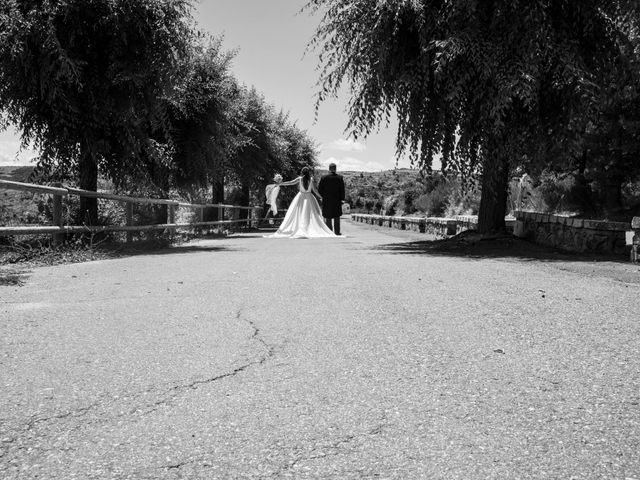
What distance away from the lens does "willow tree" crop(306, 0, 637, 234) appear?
10477 millimetres

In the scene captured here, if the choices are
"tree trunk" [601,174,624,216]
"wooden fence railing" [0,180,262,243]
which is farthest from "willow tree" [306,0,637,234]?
"wooden fence railing" [0,180,262,243]

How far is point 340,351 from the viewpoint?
3.96 m

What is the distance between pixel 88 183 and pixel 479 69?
8.03m

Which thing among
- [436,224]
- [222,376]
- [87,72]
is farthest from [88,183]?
[436,224]

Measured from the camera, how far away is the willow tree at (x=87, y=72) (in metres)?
10.3

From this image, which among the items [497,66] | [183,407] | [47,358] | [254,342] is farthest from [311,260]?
[183,407]

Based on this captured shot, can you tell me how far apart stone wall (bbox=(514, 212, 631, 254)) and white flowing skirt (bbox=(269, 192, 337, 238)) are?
7.47 m

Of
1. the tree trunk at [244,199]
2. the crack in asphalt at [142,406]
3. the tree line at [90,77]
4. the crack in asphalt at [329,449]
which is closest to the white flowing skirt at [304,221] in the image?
the tree line at [90,77]

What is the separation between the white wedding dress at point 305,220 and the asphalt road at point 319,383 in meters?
13.1

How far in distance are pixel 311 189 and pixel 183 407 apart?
17.7m

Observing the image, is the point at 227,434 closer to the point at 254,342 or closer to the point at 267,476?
the point at 267,476

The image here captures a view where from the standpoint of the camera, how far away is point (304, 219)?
19828mm

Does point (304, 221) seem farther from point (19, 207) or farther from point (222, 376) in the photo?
point (222, 376)

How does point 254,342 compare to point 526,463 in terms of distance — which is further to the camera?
point 254,342
